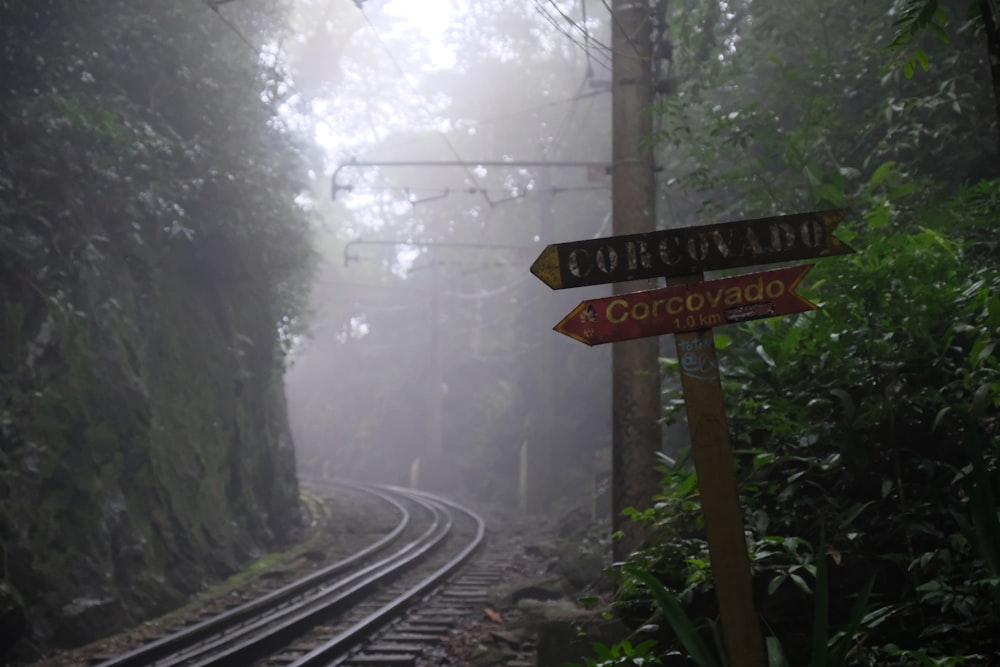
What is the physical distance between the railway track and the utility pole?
2.52 meters

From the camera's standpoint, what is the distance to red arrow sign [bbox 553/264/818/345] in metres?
3.34

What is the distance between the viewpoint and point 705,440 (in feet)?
11.0

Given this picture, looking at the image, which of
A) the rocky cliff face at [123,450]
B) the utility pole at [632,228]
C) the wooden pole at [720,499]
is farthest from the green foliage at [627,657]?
the rocky cliff face at [123,450]

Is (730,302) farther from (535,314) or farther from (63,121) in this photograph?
(535,314)

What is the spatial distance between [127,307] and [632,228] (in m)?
7.35

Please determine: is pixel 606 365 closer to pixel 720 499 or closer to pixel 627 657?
pixel 627 657

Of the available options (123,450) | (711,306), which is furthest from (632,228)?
(123,450)

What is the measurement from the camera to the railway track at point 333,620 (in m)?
7.04

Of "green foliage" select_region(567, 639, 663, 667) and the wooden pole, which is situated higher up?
the wooden pole

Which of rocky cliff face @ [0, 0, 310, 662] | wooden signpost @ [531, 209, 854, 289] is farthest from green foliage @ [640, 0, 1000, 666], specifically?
rocky cliff face @ [0, 0, 310, 662]

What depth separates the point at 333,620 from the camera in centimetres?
890

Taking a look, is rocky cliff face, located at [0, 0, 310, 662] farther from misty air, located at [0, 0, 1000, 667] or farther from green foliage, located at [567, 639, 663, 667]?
green foliage, located at [567, 639, 663, 667]

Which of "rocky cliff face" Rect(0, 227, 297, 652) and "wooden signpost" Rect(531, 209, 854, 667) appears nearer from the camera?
"wooden signpost" Rect(531, 209, 854, 667)

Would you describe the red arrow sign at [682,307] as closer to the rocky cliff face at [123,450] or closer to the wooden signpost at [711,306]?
the wooden signpost at [711,306]
